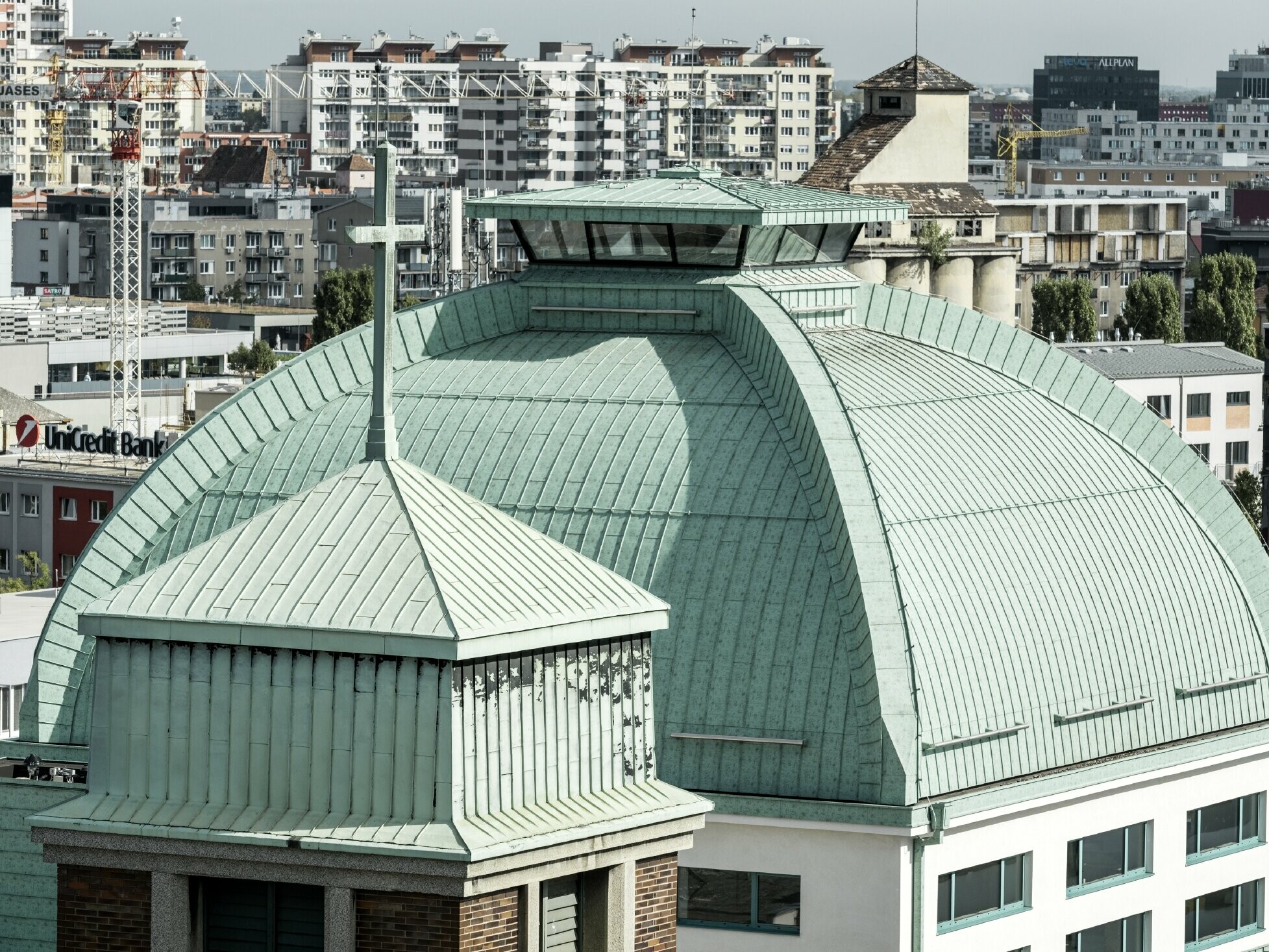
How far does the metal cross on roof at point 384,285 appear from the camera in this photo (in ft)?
117

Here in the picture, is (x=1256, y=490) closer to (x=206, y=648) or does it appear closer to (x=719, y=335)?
(x=719, y=335)

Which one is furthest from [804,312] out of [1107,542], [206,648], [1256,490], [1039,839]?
[1256,490]

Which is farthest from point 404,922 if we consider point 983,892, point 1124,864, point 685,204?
point 685,204

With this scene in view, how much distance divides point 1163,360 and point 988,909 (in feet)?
436

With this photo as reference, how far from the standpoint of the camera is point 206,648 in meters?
33.3

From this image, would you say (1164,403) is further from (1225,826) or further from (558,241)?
(1225,826)

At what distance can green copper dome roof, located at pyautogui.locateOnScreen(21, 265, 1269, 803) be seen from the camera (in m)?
54.9

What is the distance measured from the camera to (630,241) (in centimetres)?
6341

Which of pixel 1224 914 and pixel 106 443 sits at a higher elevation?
pixel 106 443

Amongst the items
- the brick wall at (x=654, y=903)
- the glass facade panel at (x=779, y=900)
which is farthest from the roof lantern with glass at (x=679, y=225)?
the brick wall at (x=654, y=903)

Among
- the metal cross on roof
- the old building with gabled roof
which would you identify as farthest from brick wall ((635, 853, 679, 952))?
the old building with gabled roof

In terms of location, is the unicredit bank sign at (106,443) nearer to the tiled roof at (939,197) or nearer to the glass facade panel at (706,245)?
the tiled roof at (939,197)

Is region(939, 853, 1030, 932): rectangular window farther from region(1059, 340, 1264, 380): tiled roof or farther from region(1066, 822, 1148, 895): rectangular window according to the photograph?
region(1059, 340, 1264, 380): tiled roof

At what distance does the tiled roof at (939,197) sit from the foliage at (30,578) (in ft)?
188
